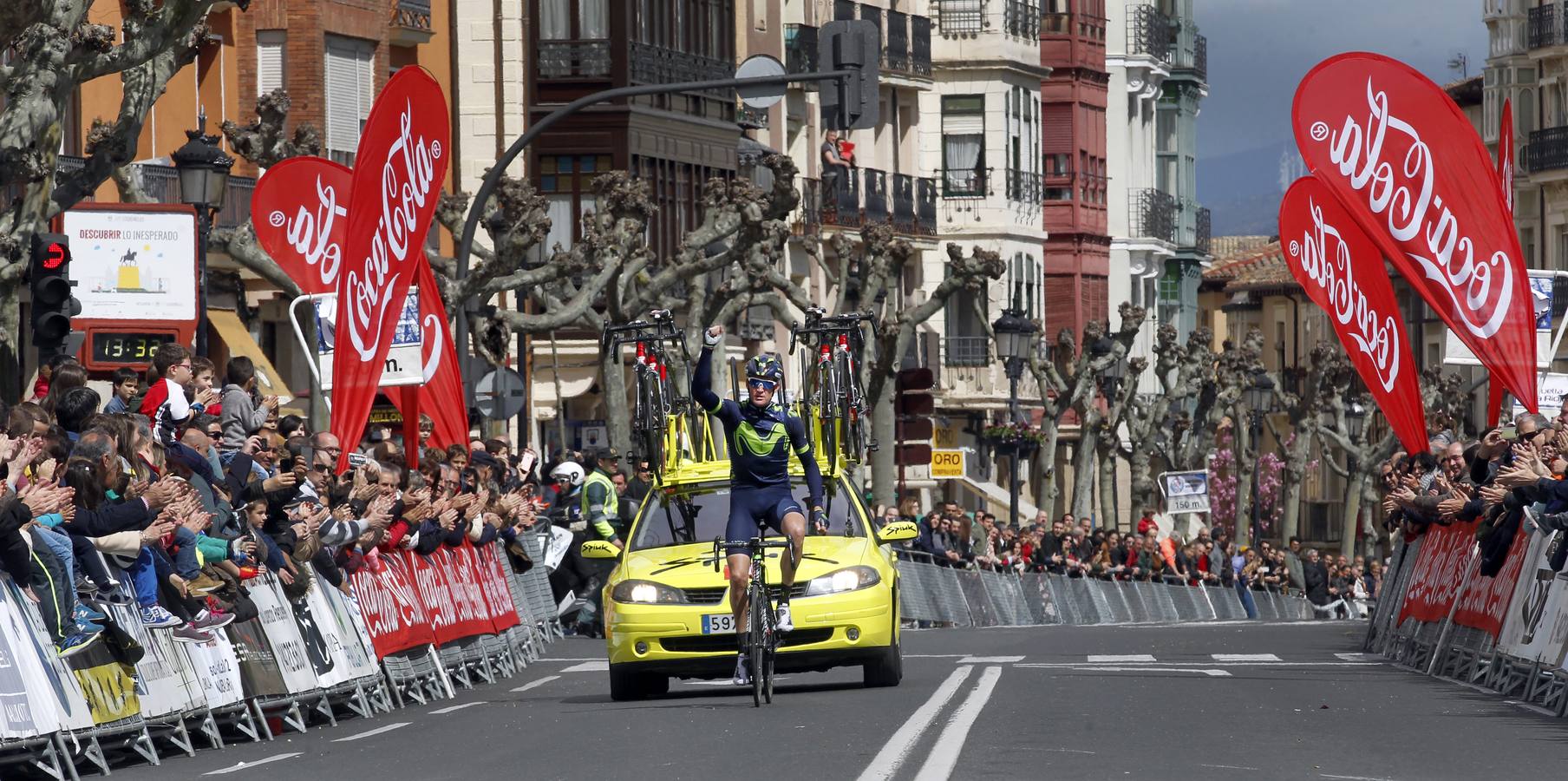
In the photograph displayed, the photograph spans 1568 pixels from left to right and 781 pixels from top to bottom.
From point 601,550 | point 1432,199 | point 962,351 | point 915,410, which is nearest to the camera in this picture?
point 601,550

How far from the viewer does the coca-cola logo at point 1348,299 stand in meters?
29.6

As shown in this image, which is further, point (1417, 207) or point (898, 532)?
point (1417, 207)

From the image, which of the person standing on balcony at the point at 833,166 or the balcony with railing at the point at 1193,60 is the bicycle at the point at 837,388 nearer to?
the person standing on balcony at the point at 833,166

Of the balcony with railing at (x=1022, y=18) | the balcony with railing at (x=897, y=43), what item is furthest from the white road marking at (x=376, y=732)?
the balcony with railing at (x=1022, y=18)

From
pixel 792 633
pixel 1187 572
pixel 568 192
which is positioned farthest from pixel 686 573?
pixel 1187 572

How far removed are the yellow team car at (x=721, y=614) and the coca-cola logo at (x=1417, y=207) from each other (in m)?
6.03

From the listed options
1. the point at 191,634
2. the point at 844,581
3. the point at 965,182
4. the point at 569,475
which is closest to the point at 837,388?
the point at 844,581

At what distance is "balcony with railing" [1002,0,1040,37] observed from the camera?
77812mm

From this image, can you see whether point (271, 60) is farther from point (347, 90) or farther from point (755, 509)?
point (755, 509)

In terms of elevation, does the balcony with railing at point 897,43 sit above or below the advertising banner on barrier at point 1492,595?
above

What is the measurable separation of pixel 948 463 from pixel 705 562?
35.0 meters

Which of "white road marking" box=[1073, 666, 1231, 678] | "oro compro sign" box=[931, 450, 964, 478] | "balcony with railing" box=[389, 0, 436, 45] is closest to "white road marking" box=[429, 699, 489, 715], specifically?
"white road marking" box=[1073, 666, 1231, 678]

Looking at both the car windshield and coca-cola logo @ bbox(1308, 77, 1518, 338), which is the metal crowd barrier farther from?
the car windshield

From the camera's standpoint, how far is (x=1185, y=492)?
68.9 metres
